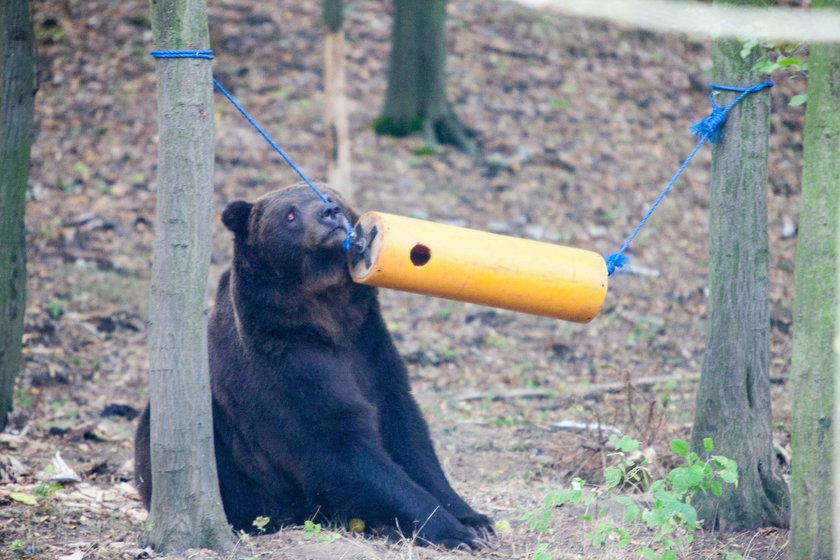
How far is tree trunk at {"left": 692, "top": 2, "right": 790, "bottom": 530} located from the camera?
5.00 metres

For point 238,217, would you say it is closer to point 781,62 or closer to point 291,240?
point 291,240

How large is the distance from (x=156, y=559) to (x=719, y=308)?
124 inches

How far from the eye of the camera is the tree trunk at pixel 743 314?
500 centimetres

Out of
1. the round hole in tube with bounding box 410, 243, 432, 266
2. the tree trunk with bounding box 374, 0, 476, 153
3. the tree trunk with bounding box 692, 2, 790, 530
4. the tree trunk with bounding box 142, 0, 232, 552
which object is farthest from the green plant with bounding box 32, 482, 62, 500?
the tree trunk with bounding box 374, 0, 476, 153

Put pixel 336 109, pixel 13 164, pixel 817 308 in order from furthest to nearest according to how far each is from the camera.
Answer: pixel 336 109 → pixel 13 164 → pixel 817 308

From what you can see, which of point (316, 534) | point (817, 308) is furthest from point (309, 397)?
point (817, 308)

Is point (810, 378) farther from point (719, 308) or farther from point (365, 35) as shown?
point (365, 35)

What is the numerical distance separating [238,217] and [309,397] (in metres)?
1.13

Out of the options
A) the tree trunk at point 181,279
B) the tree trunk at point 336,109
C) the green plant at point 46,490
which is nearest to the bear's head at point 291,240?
the tree trunk at point 181,279

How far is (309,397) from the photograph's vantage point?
16.9 ft

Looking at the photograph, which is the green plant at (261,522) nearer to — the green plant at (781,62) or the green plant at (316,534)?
the green plant at (316,534)

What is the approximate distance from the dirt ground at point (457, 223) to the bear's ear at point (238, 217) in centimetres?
173

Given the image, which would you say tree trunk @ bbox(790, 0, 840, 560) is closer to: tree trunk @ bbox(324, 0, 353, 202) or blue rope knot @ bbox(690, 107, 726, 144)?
blue rope knot @ bbox(690, 107, 726, 144)

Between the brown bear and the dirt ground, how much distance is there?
0.88 ft
